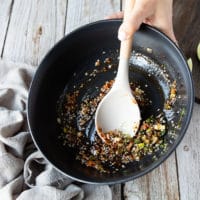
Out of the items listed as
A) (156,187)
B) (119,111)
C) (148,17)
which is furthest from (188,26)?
(156,187)

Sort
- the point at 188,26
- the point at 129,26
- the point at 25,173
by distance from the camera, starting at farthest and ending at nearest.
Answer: the point at 188,26
the point at 25,173
the point at 129,26

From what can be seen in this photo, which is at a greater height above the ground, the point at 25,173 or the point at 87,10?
the point at 87,10

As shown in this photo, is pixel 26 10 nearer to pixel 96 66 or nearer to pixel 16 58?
pixel 16 58

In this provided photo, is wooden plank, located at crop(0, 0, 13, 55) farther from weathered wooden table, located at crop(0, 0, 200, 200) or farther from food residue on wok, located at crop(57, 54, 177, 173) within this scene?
food residue on wok, located at crop(57, 54, 177, 173)

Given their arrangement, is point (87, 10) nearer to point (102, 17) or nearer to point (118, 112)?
point (102, 17)

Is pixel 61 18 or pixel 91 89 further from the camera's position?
pixel 61 18

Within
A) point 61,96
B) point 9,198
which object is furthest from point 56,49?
point 9,198

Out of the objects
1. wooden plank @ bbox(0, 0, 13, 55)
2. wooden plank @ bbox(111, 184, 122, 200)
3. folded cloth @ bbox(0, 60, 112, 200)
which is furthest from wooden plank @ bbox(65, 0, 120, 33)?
wooden plank @ bbox(111, 184, 122, 200)
